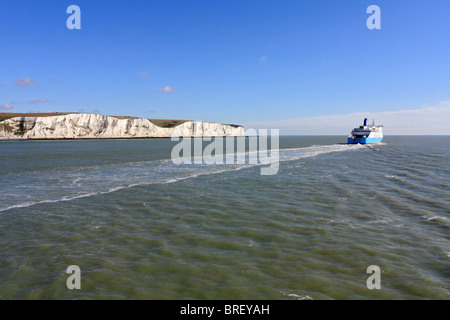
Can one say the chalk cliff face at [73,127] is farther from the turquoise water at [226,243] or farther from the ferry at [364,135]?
the turquoise water at [226,243]

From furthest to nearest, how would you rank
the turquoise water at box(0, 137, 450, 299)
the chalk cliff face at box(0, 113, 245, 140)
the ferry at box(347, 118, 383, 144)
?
the chalk cliff face at box(0, 113, 245, 140)
the ferry at box(347, 118, 383, 144)
the turquoise water at box(0, 137, 450, 299)

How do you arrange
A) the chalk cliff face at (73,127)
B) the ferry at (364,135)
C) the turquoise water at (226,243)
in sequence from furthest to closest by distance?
the chalk cliff face at (73,127), the ferry at (364,135), the turquoise water at (226,243)

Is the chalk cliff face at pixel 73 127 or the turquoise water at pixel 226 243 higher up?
the chalk cliff face at pixel 73 127

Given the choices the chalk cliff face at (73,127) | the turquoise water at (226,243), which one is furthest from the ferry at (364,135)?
the chalk cliff face at (73,127)

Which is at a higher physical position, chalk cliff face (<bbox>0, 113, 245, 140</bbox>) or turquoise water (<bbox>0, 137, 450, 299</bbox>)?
chalk cliff face (<bbox>0, 113, 245, 140</bbox>)

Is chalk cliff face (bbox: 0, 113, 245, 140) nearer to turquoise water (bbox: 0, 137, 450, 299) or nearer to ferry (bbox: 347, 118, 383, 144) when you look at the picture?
ferry (bbox: 347, 118, 383, 144)

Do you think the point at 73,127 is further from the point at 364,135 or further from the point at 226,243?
the point at 226,243

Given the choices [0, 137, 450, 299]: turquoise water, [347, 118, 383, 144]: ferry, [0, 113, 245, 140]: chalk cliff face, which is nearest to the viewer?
[0, 137, 450, 299]: turquoise water

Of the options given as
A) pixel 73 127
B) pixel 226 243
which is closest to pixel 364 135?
pixel 226 243

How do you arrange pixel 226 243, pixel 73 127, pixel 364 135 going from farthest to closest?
pixel 73 127, pixel 364 135, pixel 226 243

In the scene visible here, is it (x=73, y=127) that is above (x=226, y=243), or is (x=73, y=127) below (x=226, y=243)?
above

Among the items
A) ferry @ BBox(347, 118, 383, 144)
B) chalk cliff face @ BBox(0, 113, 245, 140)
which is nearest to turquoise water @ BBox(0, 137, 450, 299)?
ferry @ BBox(347, 118, 383, 144)

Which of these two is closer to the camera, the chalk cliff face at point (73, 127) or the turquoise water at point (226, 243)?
the turquoise water at point (226, 243)
